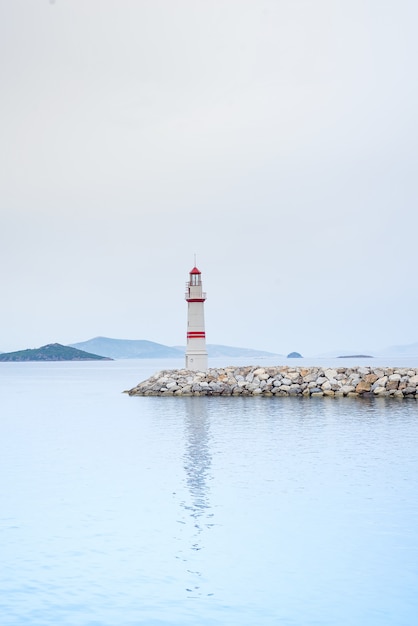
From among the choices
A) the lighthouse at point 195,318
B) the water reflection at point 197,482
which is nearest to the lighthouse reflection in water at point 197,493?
the water reflection at point 197,482

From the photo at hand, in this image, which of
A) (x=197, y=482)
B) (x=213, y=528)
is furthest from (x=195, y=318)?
(x=213, y=528)

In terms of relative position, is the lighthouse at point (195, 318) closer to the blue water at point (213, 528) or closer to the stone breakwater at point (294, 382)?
the stone breakwater at point (294, 382)

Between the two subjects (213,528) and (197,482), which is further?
(197,482)

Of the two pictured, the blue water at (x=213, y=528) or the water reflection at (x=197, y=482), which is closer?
the blue water at (x=213, y=528)

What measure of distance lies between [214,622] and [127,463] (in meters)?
11.7

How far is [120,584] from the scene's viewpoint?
10.2 metres

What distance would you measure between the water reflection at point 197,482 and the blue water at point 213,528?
0.15 feet

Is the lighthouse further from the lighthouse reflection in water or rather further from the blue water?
the blue water

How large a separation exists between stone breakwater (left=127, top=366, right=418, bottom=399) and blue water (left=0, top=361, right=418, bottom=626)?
1339 cm

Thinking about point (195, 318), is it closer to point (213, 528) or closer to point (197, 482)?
point (197, 482)

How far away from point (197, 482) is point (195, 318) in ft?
79.0

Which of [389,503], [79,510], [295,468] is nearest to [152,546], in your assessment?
[79,510]

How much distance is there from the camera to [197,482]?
55.1 ft

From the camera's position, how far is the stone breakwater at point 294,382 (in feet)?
128
